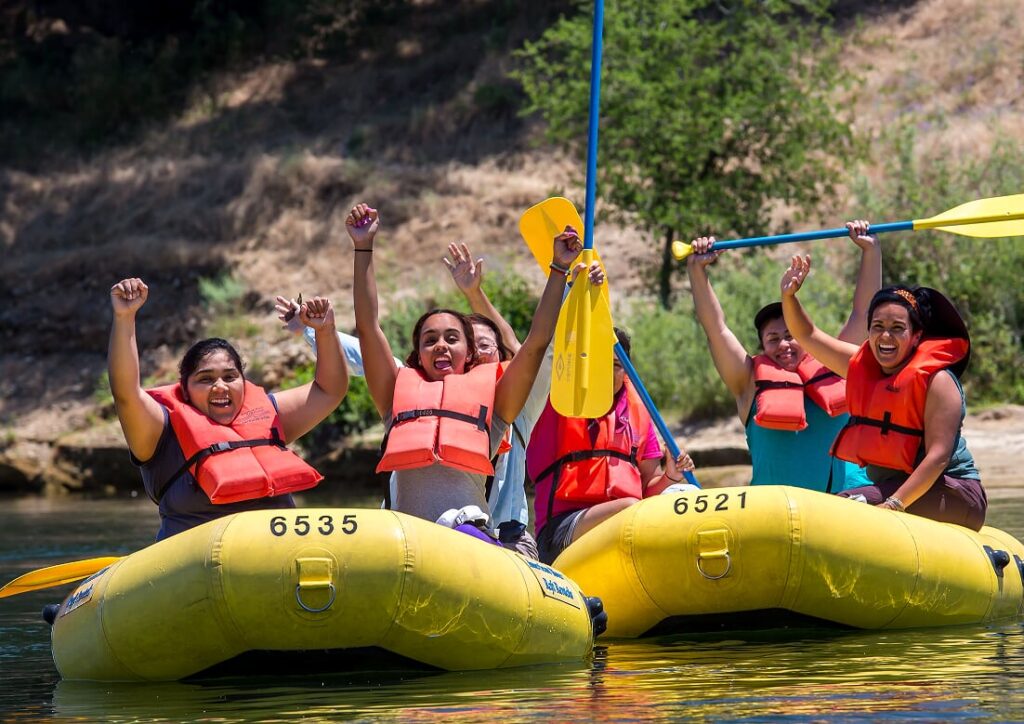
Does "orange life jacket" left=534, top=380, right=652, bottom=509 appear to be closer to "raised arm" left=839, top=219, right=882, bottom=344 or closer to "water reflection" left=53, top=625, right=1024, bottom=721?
"water reflection" left=53, top=625, right=1024, bottom=721

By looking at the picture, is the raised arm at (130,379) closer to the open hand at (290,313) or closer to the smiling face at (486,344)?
the open hand at (290,313)

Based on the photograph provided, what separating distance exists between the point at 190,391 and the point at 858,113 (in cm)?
1526

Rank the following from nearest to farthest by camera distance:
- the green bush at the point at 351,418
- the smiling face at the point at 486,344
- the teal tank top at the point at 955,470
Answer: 1. the smiling face at the point at 486,344
2. the teal tank top at the point at 955,470
3. the green bush at the point at 351,418

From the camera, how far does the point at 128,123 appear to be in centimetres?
2302

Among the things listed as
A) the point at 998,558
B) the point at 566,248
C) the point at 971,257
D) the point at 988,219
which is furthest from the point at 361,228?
the point at 971,257

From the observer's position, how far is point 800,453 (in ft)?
21.8

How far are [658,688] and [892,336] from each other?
190 centimetres

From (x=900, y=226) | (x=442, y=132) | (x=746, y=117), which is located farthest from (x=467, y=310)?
(x=900, y=226)

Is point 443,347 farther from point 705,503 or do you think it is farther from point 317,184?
point 317,184

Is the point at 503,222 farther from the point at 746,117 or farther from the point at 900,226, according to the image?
the point at 900,226

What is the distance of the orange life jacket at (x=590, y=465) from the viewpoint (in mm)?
6254

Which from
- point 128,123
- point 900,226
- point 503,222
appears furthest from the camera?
point 128,123

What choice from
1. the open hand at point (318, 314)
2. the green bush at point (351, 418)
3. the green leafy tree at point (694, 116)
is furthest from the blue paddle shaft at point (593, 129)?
the green leafy tree at point (694, 116)

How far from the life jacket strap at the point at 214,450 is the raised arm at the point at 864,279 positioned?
7.64 ft
